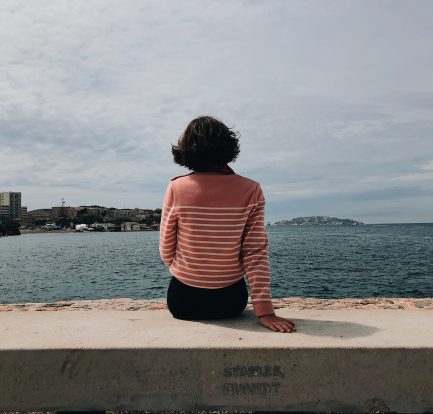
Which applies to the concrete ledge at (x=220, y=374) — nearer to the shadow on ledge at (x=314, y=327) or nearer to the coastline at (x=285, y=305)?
the shadow on ledge at (x=314, y=327)

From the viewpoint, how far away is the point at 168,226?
117 inches

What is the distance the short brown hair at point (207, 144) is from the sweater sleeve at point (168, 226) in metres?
0.25

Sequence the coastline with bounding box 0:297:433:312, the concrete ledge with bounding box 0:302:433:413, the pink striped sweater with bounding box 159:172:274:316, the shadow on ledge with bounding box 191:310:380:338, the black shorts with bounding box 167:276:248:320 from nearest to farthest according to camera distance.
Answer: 1. the concrete ledge with bounding box 0:302:433:413
2. the shadow on ledge with bounding box 191:310:380:338
3. the pink striped sweater with bounding box 159:172:274:316
4. the black shorts with bounding box 167:276:248:320
5. the coastline with bounding box 0:297:433:312

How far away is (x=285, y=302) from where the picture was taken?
19.5 feet

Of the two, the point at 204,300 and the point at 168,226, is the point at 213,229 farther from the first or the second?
the point at 204,300

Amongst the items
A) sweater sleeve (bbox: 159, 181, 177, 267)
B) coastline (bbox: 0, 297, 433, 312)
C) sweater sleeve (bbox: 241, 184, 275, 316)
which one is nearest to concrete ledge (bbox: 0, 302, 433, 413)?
sweater sleeve (bbox: 241, 184, 275, 316)

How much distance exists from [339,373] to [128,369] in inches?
45.8

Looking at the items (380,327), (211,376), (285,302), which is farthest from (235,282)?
(285,302)

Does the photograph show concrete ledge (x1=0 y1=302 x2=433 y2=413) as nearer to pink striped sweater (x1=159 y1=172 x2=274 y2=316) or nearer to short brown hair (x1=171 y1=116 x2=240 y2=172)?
pink striped sweater (x1=159 y1=172 x2=274 y2=316)

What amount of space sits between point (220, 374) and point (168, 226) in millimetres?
1054

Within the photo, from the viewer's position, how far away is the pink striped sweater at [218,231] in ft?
9.42

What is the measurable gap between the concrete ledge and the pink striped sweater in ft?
1.69

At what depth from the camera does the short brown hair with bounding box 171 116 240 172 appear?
2.88 metres

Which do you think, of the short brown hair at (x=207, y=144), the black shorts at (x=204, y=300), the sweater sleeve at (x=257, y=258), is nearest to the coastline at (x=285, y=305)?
the black shorts at (x=204, y=300)
